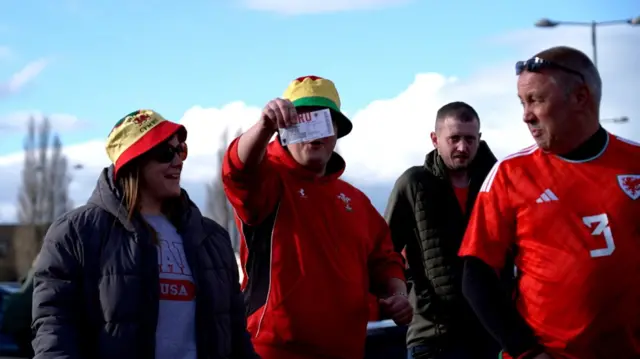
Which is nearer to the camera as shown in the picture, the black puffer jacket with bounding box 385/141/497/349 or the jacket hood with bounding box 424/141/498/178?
the black puffer jacket with bounding box 385/141/497/349

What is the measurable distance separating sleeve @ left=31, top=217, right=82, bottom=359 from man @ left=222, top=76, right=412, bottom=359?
1.00m

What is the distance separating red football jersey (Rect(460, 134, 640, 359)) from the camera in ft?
14.3

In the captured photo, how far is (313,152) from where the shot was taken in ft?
17.5

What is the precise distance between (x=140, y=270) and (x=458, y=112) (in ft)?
11.4

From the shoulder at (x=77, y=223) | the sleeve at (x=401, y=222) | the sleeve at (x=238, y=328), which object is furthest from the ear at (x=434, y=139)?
the shoulder at (x=77, y=223)

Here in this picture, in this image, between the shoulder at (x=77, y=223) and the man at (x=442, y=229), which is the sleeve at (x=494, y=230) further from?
the man at (x=442, y=229)

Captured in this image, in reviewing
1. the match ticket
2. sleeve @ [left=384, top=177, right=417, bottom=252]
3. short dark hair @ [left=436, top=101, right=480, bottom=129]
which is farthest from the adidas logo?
short dark hair @ [left=436, top=101, right=480, bottom=129]

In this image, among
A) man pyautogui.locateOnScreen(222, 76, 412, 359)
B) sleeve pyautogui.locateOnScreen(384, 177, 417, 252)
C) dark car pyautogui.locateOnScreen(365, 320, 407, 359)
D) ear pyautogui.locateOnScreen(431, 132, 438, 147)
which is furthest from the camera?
dark car pyautogui.locateOnScreen(365, 320, 407, 359)

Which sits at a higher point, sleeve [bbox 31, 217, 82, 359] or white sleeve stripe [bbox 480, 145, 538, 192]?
white sleeve stripe [bbox 480, 145, 538, 192]

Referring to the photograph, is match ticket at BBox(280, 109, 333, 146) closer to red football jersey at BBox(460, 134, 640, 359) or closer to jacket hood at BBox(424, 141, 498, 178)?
red football jersey at BBox(460, 134, 640, 359)

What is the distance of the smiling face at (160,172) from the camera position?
4.44 m

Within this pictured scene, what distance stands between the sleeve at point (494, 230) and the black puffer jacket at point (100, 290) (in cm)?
113

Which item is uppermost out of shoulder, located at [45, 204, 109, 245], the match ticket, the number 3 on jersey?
the match ticket

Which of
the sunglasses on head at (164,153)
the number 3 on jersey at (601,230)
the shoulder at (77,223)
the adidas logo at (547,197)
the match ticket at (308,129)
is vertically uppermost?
the match ticket at (308,129)
